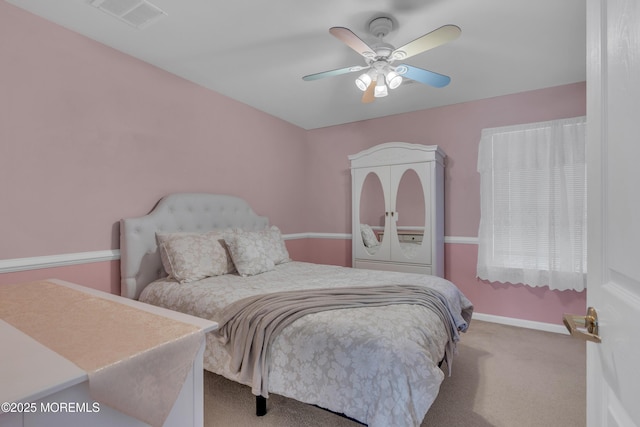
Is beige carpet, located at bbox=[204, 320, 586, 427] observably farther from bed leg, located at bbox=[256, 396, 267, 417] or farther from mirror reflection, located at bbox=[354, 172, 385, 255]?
mirror reflection, located at bbox=[354, 172, 385, 255]

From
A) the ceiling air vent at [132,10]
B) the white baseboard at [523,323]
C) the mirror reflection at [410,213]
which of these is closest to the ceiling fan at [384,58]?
the ceiling air vent at [132,10]

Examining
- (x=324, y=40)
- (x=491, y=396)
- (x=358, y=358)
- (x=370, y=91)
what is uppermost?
(x=324, y=40)

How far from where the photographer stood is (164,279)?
244 cm

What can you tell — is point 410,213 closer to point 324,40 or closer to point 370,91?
point 370,91

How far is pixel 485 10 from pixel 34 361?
2652 mm

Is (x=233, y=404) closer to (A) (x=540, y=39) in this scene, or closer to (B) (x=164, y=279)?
(B) (x=164, y=279)

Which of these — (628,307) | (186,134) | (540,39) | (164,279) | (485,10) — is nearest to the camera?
(628,307)

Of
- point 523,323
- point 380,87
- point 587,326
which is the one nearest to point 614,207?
point 587,326

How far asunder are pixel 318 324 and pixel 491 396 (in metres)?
1.37

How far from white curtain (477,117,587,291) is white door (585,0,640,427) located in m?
2.76

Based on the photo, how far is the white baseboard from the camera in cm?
302

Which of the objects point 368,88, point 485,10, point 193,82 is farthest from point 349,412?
point 193,82

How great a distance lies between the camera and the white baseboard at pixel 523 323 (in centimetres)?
302

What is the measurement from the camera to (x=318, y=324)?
157cm
